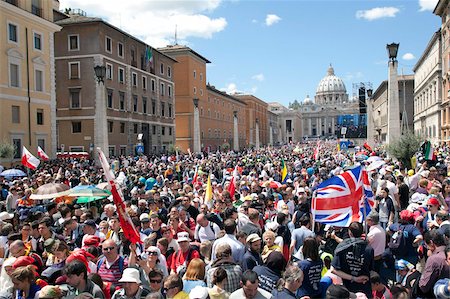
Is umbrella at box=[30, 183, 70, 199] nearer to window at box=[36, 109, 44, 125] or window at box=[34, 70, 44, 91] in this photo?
window at box=[36, 109, 44, 125]

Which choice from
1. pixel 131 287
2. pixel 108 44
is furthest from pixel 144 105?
pixel 131 287

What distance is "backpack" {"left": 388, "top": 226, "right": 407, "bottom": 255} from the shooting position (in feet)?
22.5

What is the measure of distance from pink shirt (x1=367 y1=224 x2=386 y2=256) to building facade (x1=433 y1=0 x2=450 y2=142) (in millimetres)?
42936

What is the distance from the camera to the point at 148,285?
5.17 metres

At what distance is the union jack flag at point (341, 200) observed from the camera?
707 cm

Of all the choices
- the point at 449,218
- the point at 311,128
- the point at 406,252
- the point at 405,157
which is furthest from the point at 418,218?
the point at 311,128

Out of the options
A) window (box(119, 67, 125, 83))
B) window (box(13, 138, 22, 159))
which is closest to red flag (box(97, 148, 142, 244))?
window (box(13, 138, 22, 159))

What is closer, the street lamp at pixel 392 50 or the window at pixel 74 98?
the street lamp at pixel 392 50

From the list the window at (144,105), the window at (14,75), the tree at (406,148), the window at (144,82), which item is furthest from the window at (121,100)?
the tree at (406,148)

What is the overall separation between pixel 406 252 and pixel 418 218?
1081 mm

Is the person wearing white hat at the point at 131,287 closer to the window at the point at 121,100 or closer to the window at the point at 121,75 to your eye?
the window at the point at 121,100

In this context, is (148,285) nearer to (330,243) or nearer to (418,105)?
(330,243)

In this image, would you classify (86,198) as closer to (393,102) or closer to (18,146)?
(393,102)

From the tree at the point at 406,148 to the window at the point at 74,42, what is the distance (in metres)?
30.9
